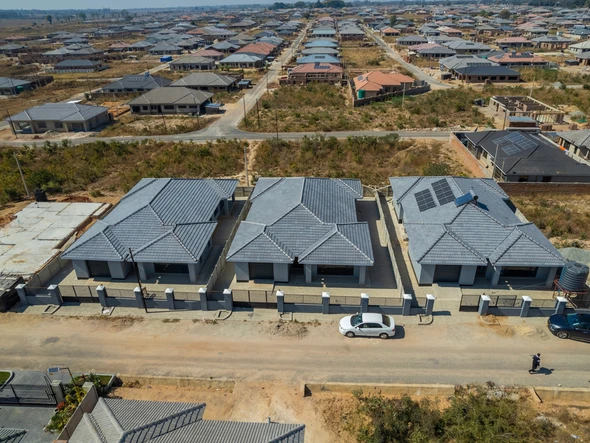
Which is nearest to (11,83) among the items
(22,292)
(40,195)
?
(40,195)

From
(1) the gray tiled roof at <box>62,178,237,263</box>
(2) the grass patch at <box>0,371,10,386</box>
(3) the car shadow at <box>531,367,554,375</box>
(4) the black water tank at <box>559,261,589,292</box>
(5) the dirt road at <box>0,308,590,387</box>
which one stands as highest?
(1) the gray tiled roof at <box>62,178,237,263</box>

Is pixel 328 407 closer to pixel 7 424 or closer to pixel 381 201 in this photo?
pixel 7 424

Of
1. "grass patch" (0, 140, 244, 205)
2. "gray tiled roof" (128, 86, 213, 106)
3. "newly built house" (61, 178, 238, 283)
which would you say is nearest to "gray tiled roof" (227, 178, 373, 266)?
"newly built house" (61, 178, 238, 283)

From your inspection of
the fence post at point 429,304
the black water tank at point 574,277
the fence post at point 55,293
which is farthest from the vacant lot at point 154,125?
the black water tank at point 574,277

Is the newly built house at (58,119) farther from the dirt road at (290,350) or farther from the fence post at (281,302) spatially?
the fence post at (281,302)

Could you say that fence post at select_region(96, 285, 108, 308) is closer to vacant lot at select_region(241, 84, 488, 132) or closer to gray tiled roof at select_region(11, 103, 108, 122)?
vacant lot at select_region(241, 84, 488, 132)

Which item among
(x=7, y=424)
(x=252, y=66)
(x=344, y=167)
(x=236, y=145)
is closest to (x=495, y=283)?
(x=344, y=167)
